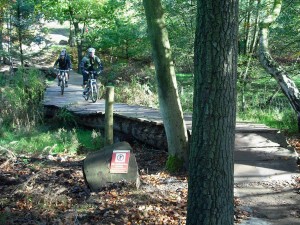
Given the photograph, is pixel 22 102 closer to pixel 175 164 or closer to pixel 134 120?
pixel 134 120

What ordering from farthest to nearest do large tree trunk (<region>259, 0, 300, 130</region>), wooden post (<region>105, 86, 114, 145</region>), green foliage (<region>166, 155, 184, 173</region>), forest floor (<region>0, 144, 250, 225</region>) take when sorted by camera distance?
1. large tree trunk (<region>259, 0, 300, 130</region>)
2. green foliage (<region>166, 155, 184, 173</region>)
3. wooden post (<region>105, 86, 114, 145</region>)
4. forest floor (<region>0, 144, 250, 225</region>)

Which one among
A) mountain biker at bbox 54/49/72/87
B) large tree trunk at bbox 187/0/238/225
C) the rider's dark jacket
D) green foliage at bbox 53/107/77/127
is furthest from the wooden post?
the rider's dark jacket

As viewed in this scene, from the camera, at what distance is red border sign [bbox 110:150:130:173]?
20.7 feet

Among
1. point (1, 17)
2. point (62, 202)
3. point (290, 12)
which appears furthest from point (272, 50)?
point (1, 17)

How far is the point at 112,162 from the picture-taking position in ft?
20.7

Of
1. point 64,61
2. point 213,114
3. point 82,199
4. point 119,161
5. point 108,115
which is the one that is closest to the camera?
point 213,114

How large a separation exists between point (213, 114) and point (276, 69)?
24.2 ft

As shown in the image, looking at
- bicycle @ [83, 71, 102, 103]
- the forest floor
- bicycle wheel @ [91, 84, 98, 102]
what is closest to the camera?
the forest floor

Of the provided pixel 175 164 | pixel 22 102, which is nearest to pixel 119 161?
pixel 175 164

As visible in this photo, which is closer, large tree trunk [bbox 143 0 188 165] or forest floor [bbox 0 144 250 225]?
forest floor [bbox 0 144 250 225]

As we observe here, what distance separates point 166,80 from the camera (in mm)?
6879

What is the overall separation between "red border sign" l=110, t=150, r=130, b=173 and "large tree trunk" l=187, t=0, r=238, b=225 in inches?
104

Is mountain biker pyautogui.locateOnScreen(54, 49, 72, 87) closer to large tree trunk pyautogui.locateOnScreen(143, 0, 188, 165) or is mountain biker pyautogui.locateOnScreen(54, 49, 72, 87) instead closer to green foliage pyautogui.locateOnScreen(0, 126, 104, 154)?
green foliage pyautogui.locateOnScreen(0, 126, 104, 154)

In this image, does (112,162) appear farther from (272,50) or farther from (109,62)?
(109,62)
